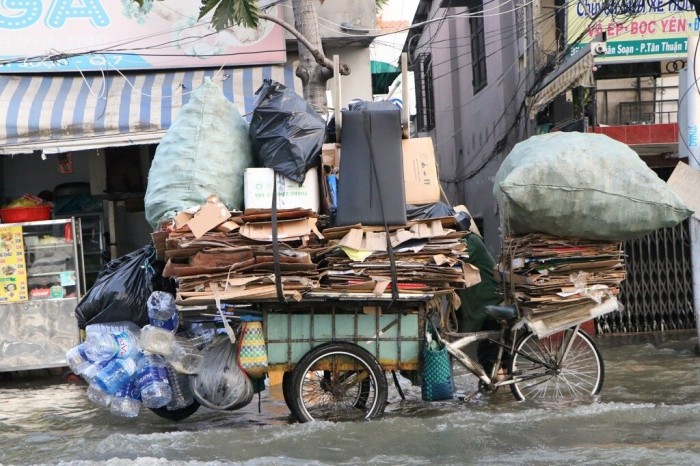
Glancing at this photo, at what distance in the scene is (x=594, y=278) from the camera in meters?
6.66

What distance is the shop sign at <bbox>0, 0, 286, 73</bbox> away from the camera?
11.4 m

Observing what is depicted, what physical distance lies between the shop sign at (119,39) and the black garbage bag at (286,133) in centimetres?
535

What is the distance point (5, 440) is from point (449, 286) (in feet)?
12.1

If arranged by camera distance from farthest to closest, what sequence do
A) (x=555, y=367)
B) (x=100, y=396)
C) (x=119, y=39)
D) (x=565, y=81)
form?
1. (x=119, y=39)
2. (x=565, y=81)
3. (x=555, y=367)
4. (x=100, y=396)

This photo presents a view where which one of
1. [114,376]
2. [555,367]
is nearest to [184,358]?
[114,376]

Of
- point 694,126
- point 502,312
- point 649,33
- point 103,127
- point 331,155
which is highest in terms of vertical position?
point 649,33

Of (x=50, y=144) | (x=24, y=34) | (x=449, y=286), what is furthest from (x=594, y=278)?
(x=24, y=34)

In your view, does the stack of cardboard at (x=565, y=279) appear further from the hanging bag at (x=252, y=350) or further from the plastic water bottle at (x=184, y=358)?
the plastic water bottle at (x=184, y=358)

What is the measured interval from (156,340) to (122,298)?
0.58 m

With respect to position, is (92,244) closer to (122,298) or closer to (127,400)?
(122,298)

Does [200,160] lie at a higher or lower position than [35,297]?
higher

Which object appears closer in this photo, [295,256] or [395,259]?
[295,256]

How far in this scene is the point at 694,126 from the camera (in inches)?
381

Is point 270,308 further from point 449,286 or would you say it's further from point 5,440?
point 5,440
